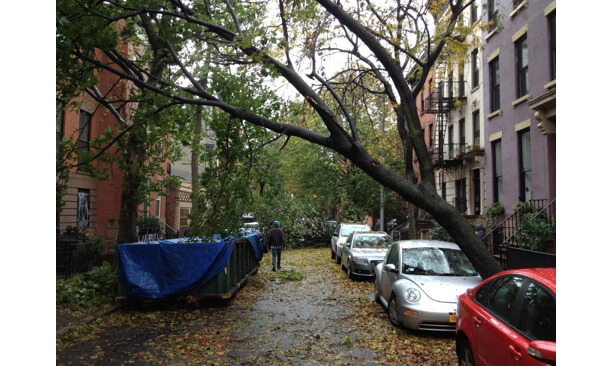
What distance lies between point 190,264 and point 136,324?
183cm

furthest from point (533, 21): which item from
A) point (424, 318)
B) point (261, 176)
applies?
point (424, 318)

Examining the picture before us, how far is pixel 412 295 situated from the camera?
315 inches

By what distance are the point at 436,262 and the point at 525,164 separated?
860 cm

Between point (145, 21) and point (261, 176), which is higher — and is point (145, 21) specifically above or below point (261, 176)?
above

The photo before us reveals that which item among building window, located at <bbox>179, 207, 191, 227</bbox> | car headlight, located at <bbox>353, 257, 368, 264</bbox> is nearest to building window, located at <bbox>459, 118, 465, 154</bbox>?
car headlight, located at <bbox>353, 257, 368, 264</bbox>

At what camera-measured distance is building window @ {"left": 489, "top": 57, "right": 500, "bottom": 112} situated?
18.2m

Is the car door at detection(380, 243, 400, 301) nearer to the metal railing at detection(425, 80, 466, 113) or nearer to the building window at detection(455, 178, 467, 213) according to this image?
the building window at detection(455, 178, 467, 213)

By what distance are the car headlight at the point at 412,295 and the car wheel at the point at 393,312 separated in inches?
19.1

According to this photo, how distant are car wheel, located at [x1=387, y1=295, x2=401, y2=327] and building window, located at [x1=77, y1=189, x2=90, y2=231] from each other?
1457 cm

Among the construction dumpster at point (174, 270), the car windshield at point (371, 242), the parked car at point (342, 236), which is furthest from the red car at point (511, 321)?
the parked car at point (342, 236)

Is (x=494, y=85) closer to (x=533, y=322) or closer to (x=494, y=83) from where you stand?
(x=494, y=83)

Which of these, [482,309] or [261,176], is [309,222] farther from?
[482,309]

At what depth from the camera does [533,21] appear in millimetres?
14609

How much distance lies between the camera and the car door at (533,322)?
144 inches
